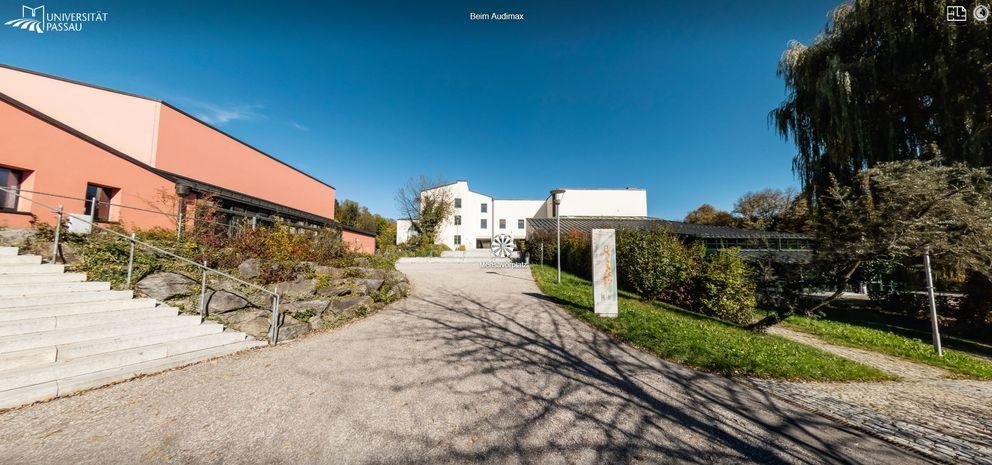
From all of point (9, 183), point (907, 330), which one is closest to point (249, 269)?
point (9, 183)

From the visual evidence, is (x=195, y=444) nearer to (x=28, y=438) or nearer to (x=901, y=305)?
(x=28, y=438)

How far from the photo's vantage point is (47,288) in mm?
4547

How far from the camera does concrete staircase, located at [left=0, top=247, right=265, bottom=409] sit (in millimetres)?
3418

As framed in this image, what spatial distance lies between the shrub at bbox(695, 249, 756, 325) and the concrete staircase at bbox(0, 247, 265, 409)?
10.7m

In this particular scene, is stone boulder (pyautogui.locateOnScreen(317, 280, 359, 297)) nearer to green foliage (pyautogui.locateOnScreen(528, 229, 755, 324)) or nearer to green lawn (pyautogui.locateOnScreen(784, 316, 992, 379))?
green foliage (pyautogui.locateOnScreen(528, 229, 755, 324))

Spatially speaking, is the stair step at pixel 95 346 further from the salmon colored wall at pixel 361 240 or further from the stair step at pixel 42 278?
the salmon colored wall at pixel 361 240

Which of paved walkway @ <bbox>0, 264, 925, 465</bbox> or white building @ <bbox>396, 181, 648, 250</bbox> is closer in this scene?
paved walkway @ <bbox>0, 264, 925, 465</bbox>

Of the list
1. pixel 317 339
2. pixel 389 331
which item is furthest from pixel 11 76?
pixel 389 331

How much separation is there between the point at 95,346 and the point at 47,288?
1.80 meters

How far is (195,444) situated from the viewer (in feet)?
8.74

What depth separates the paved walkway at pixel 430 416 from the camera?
8.38ft

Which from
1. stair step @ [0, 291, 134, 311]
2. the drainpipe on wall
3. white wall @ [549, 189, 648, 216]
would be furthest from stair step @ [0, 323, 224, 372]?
white wall @ [549, 189, 648, 216]

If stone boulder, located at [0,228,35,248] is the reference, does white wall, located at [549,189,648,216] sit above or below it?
above

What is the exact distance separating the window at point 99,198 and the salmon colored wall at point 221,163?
101 inches
